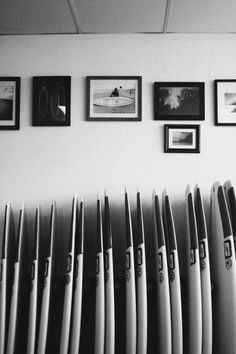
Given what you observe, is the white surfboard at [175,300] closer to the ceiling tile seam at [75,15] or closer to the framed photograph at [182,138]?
the framed photograph at [182,138]

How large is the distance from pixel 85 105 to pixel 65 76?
0.70ft

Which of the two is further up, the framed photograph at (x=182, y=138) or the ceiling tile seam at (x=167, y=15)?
the ceiling tile seam at (x=167, y=15)

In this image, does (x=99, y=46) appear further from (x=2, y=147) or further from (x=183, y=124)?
(x=2, y=147)

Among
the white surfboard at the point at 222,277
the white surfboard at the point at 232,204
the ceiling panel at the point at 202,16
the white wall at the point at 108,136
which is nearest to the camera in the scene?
the white surfboard at the point at 222,277

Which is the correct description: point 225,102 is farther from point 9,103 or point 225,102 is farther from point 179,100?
point 9,103

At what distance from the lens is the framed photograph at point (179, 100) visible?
2.09 metres

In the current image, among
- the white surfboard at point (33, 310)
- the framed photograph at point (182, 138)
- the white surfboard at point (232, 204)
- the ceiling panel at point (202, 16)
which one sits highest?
the ceiling panel at point (202, 16)

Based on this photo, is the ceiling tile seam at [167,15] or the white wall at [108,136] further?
the white wall at [108,136]

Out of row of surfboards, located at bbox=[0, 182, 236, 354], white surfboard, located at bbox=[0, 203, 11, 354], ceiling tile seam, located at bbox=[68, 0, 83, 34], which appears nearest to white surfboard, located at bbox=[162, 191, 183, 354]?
row of surfboards, located at bbox=[0, 182, 236, 354]

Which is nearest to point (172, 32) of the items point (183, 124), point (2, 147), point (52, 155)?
point (183, 124)

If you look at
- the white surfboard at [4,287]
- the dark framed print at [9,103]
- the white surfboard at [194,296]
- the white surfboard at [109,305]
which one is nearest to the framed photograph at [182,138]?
the white surfboard at [194,296]

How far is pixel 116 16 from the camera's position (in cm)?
198

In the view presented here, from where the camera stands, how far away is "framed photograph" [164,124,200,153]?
2076 millimetres

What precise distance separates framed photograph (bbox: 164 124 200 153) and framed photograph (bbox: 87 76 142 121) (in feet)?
0.65
